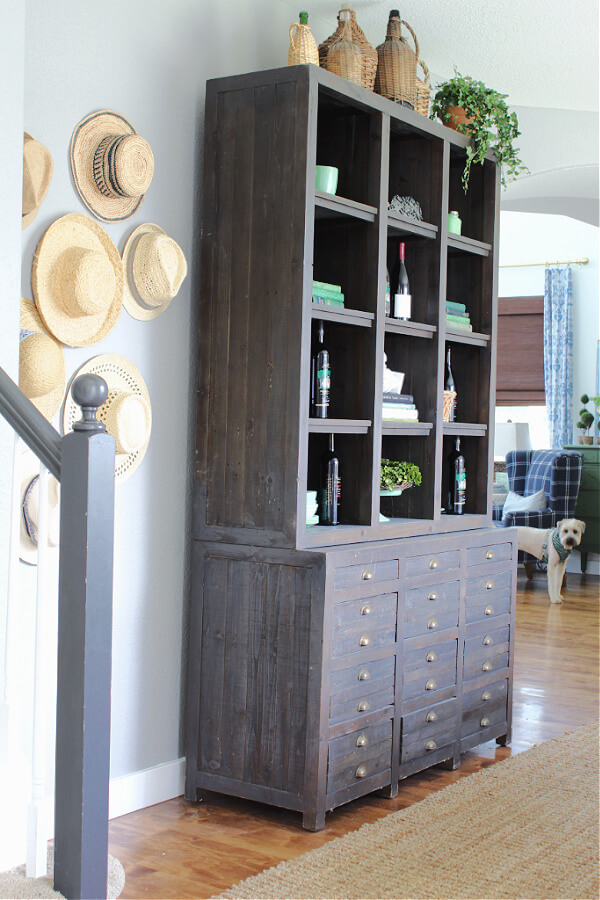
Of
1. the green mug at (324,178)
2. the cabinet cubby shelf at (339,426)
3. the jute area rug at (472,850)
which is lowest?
the jute area rug at (472,850)

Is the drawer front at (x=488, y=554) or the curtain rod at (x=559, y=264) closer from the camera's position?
the drawer front at (x=488, y=554)

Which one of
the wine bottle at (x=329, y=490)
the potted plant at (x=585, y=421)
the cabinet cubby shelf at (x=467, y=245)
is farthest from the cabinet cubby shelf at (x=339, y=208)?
the potted plant at (x=585, y=421)

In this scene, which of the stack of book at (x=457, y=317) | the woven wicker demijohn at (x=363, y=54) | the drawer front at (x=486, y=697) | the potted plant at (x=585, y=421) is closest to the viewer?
the woven wicker demijohn at (x=363, y=54)

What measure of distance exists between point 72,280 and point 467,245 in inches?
69.4

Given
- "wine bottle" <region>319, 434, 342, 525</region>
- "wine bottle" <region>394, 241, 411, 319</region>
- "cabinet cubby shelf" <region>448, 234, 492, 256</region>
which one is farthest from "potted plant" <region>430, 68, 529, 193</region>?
"wine bottle" <region>319, 434, 342, 525</region>

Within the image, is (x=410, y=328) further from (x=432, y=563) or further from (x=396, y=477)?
(x=432, y=563)

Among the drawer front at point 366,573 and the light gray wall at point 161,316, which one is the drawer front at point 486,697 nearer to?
the drawer front at point 366,573

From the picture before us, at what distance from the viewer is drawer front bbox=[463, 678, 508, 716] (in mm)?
3789

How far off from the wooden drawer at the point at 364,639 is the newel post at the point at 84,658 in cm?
124

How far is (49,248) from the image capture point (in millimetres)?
2807

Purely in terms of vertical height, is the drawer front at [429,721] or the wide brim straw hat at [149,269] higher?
the wide brim straw hat at [149,269]

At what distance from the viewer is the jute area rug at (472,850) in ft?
8.48

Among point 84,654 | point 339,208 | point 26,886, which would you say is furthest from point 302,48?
point 26,886

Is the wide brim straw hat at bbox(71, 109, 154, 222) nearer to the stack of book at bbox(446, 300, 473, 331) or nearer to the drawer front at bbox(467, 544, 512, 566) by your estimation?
the stack of book at bbox(446, 300, 473, 331)
